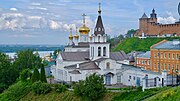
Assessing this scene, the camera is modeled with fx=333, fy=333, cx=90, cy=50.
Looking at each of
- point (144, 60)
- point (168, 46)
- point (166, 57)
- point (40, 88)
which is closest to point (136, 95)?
point (40, 88)

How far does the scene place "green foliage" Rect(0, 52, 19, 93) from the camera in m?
50.3

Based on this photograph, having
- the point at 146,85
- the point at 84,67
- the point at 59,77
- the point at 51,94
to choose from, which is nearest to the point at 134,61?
the point at 59,77

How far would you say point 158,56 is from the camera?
44469 millimetres

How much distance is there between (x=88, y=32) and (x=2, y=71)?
14.4m

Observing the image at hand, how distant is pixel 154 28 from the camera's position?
268 ft

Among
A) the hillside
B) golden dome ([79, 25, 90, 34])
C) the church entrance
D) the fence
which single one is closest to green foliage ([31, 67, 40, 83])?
the church entrance

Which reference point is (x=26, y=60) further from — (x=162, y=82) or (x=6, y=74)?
(x=162, y=82)

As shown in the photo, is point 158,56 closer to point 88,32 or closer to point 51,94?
point 88,32

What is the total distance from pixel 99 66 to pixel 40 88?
23.1ft

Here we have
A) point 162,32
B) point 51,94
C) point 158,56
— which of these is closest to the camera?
point 51,94

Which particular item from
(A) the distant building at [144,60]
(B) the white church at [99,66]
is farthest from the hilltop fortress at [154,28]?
(B) the white church at [99,66]

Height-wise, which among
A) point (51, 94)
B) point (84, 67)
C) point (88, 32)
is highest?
point (88, 32)

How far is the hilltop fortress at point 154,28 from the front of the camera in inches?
3002

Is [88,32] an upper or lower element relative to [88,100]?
upper
